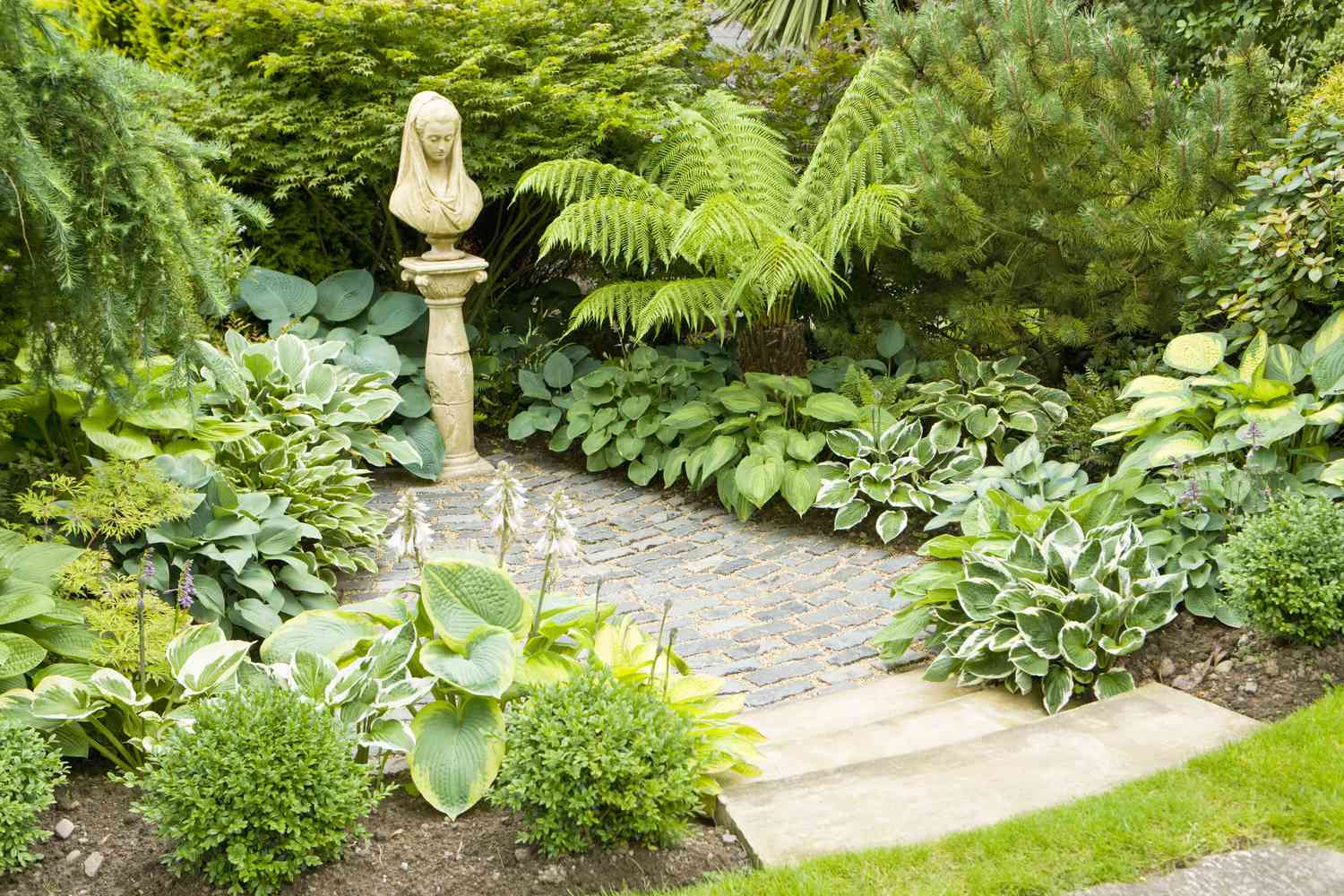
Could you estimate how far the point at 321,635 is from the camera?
132 inches

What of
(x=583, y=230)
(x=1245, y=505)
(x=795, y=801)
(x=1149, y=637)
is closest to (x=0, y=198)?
(x=795, y=801)

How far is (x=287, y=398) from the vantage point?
5.57 meters

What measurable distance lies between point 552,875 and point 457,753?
17.2 inches

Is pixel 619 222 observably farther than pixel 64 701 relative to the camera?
Yes

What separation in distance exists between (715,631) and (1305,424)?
2211 mm

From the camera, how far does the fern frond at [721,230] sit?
5.68 meters

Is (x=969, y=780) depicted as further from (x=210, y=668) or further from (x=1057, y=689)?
(x=210, y=668)

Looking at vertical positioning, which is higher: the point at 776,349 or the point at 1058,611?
the point at 776,349

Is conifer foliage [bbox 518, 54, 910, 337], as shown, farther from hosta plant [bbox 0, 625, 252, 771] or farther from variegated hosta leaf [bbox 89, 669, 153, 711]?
variegated hosta leaf [bbox 89, 669, 153, 711]

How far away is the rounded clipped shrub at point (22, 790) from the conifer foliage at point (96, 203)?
1.10 m

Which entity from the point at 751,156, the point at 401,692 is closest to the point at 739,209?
the point at 751,156

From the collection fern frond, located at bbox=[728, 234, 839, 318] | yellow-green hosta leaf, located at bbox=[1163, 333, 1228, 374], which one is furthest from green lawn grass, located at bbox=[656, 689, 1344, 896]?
fern frond, located at bbox=[728, 234, 839, 318]

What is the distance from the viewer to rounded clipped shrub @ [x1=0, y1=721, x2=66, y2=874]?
2.69m

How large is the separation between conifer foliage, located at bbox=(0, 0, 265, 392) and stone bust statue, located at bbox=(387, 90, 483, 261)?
2581 mm
